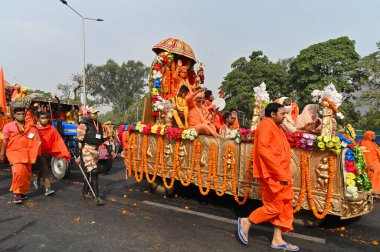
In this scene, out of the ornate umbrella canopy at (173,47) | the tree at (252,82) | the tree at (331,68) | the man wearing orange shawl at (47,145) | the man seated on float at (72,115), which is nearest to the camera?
the man wearing orange shawl at (47,145)

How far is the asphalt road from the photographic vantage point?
12.6 ft

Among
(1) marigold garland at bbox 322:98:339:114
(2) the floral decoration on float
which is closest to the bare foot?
(2) the floral decoration on float

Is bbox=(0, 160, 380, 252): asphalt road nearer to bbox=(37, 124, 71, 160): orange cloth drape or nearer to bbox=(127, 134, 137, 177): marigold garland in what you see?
bbox=(127, 134, 137, 177): marigold garland

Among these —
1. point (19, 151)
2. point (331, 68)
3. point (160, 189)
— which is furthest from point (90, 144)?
point (331, 68)

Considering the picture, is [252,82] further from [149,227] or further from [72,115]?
[149,227]

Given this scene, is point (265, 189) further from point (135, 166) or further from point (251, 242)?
point (135, 166)

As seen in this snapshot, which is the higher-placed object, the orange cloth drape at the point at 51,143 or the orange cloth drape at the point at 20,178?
the orange cloth drape at the point at 51,143

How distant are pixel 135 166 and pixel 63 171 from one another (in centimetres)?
278

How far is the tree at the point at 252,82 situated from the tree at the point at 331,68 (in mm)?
2468

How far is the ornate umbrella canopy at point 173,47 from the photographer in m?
6.91

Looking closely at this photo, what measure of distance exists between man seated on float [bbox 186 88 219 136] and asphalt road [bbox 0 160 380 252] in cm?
147

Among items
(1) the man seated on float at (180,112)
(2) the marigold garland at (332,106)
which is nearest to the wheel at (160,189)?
(1) the man seated on float at (180,112)

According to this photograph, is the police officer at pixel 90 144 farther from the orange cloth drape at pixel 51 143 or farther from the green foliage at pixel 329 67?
the green foliage at pixel 329 67

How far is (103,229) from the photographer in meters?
4.36
